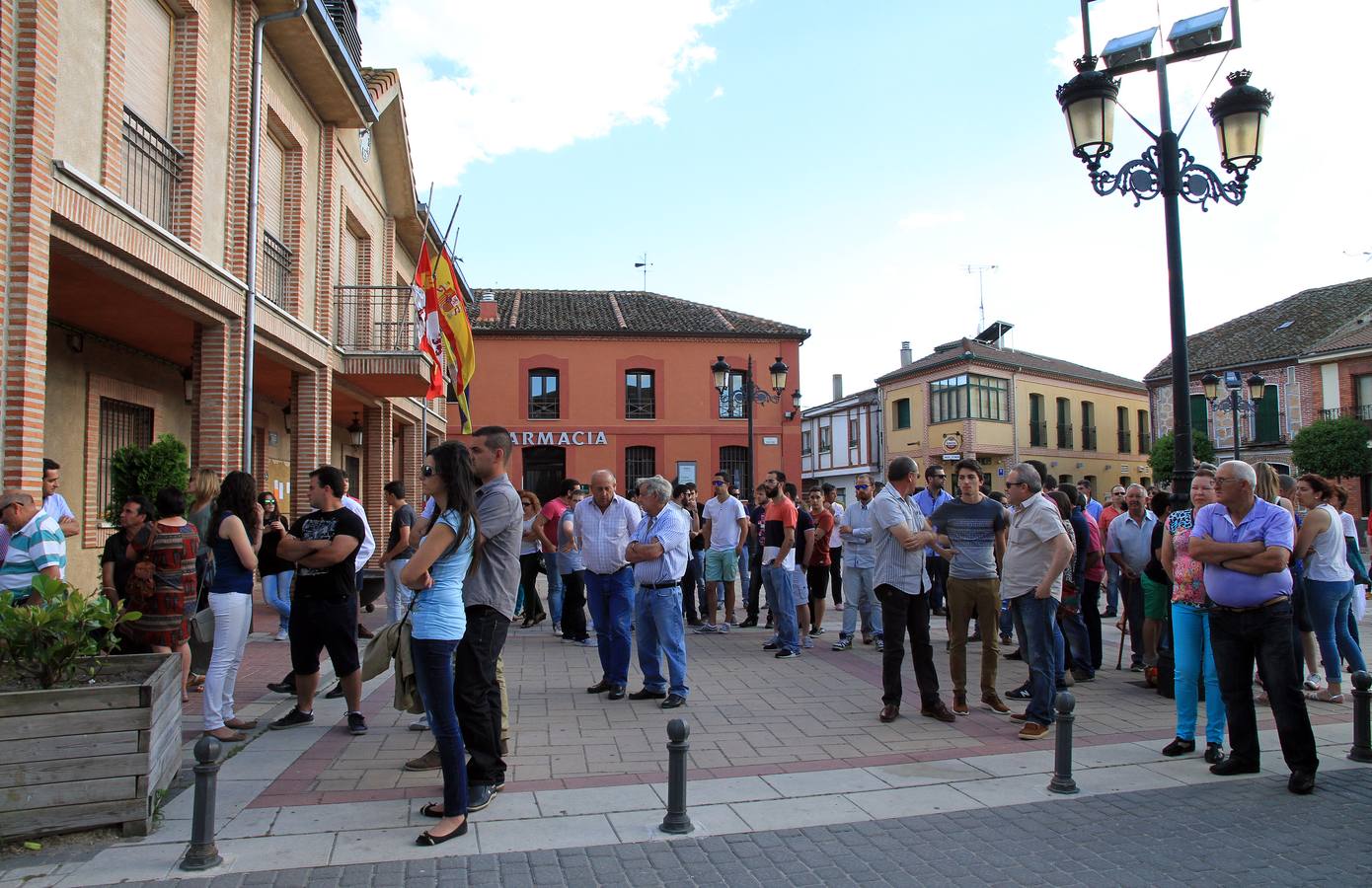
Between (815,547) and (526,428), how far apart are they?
22528 mm

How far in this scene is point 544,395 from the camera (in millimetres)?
32719

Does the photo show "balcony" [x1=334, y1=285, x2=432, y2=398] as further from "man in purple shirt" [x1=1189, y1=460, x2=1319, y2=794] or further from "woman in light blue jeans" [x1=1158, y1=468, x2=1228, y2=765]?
"man in purple shirt" [x1=1189, y1=460, x2=1319, y2=794]

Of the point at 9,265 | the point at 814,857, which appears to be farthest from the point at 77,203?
the point at 814,857

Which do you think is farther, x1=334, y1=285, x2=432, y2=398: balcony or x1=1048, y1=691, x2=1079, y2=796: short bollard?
x1=334, y1=285, x2=432, y2=398: balcony

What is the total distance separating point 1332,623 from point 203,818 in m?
8.05

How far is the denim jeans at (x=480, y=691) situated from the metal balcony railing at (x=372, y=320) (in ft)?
39.4

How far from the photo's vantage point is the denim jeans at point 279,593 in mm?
10023

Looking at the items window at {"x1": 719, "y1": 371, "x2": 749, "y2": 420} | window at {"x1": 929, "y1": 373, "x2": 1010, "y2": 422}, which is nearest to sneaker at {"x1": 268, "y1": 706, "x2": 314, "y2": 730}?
→ window at {"x1": 719, "y1": 371, "x2": 749, "y2": 420}

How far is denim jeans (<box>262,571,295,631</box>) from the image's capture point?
10.0 meters

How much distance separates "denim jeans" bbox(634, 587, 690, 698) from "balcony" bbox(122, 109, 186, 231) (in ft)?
21.8

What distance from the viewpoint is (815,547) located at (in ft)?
36.2

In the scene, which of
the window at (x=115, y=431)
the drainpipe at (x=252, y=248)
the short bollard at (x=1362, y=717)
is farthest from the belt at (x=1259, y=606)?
the window at (x=115, y=431)

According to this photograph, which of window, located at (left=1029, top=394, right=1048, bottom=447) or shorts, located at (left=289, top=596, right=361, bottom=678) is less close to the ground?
window, located at (left=1029, top=394, right=1048, bottom=447)

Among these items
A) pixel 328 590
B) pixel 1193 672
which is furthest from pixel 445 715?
pixel 1193 672
